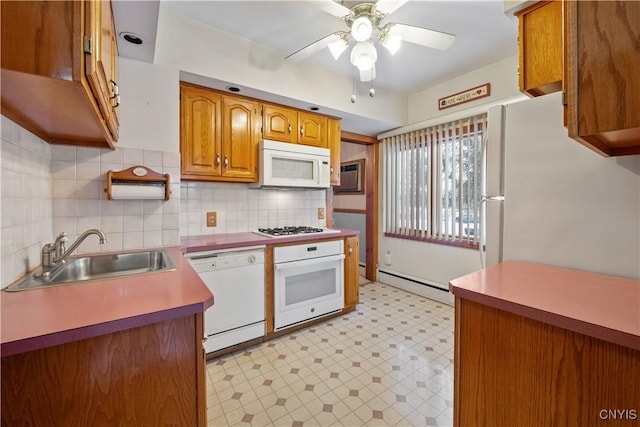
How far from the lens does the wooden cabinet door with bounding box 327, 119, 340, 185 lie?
2977 mm

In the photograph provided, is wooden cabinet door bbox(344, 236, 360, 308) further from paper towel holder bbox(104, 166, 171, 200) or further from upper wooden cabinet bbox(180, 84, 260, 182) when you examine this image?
paper towel holder bbox(104, 166, 171, 200)

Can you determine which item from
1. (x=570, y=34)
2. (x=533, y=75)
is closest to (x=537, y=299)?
(x=570, y=34)

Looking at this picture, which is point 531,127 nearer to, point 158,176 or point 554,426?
point 554,426

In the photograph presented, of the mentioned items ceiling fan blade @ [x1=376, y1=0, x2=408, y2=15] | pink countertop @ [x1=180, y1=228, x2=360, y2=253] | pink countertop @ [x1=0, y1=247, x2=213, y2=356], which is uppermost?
ceiling fan blade @ [x1=376, y1=0, x2=408, y2=15]

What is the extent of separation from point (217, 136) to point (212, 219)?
75 centimetres

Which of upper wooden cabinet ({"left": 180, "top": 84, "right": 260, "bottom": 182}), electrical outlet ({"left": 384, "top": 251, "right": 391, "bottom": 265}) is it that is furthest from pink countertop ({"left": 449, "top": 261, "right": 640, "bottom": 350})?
electrical outlet ({"left": 384, "top": 251, "right": 391, "bottom": 265})

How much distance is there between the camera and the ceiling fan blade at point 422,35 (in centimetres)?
164

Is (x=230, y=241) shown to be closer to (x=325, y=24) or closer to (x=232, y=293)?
(x=232, y=293)

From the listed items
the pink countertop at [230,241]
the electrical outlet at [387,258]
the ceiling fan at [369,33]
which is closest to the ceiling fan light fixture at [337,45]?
the ceiling fan at [369,33]

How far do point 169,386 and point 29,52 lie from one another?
1017 mm

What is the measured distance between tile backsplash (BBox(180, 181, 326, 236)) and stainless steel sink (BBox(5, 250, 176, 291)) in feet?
2.15

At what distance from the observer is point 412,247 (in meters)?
3.41

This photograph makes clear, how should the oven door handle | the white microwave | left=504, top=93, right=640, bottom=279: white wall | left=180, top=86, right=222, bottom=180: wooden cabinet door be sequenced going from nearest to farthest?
left=504, top=93, right=640, bottom=279: white wall < left=180, top=86, right=222, bottom=180: wooden cabinet door < the oven door handle < the white microwave

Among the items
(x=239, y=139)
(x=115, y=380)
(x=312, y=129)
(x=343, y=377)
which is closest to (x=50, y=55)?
(x=115, y=380)
